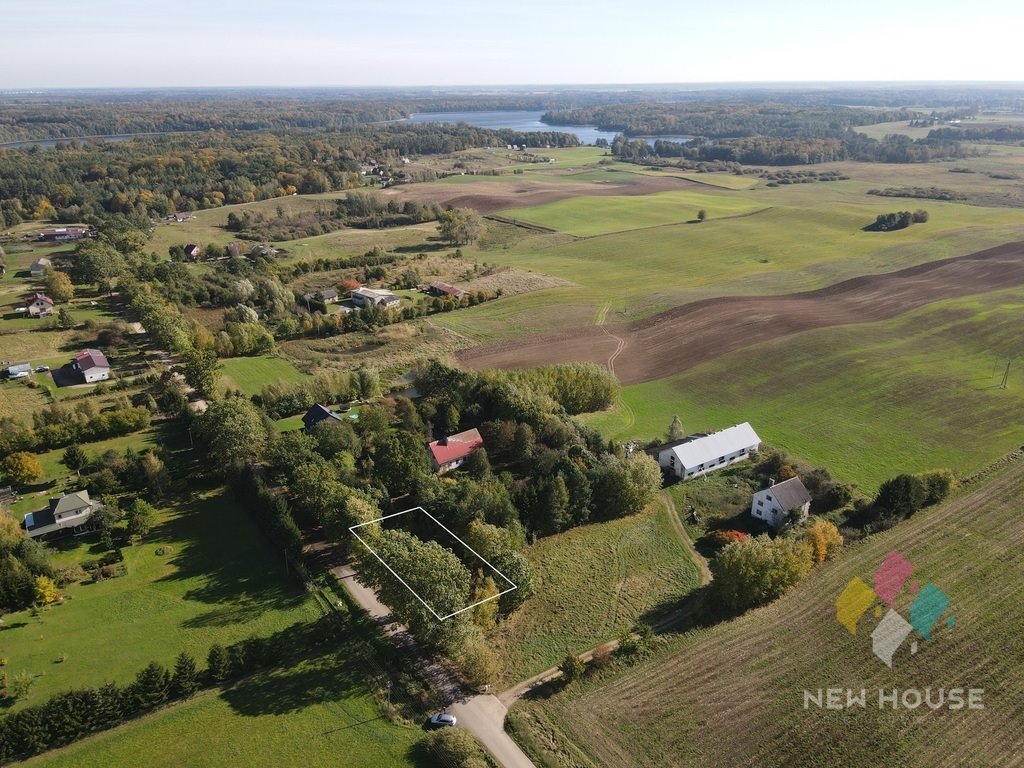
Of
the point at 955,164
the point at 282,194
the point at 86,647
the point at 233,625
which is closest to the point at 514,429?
the point at 233,625

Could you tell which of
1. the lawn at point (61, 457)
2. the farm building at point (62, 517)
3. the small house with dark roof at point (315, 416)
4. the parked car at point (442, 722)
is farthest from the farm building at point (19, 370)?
the parked car at point (442, 722)

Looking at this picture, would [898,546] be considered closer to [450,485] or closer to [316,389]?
[450,485]

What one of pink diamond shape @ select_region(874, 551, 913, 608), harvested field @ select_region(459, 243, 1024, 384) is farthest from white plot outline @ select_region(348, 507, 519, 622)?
A: harvested field @ select_region(459, 243, 1024, 384)

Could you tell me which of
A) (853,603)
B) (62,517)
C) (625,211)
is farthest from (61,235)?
(853,603)

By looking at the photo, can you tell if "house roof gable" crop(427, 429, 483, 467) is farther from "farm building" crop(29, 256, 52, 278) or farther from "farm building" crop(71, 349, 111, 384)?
"farm building" crop(29, 256, 52, 278)

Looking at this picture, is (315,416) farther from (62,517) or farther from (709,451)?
(709,451)

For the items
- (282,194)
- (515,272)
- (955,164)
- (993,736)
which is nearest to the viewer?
(993,736)
